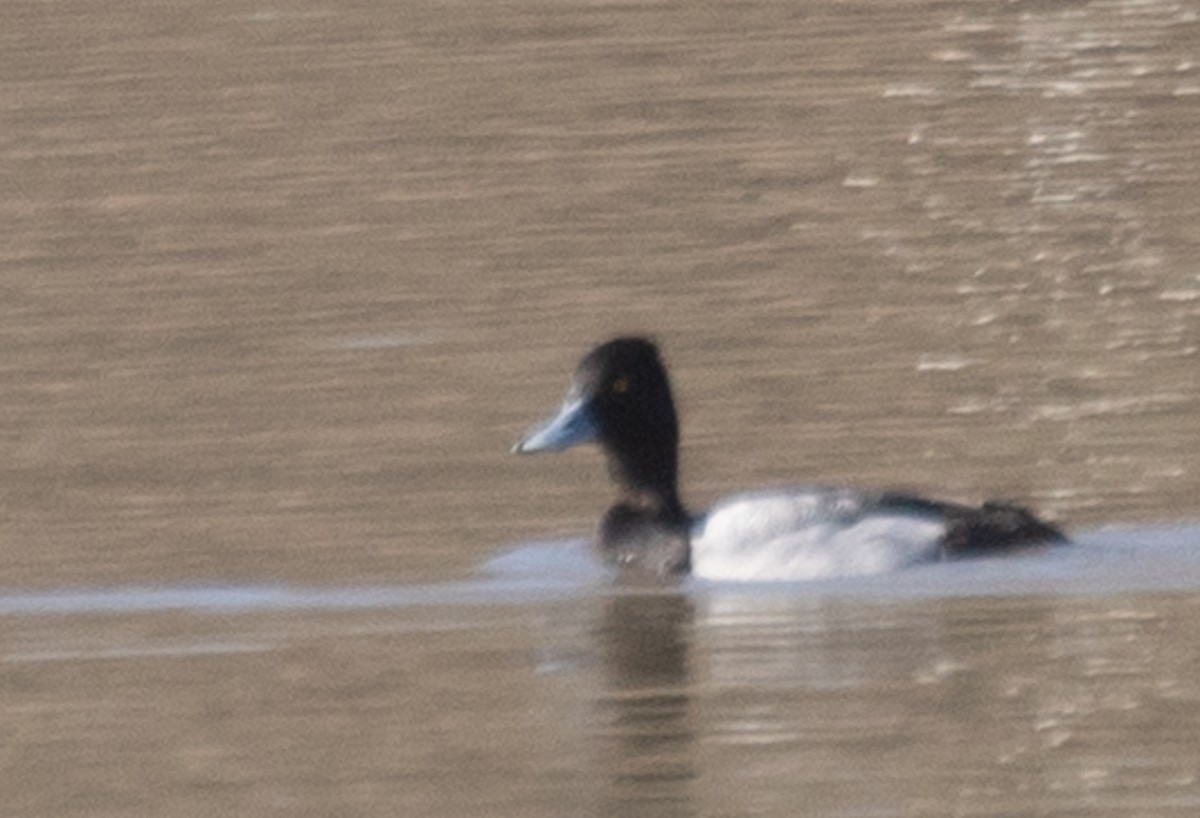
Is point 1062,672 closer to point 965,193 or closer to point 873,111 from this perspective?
point 965,193

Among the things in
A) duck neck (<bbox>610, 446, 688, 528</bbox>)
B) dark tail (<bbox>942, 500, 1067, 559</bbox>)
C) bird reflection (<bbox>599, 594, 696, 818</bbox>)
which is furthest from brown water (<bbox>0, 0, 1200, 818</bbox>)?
dark tail (<bbox>942, 500, 1067, 559</bbox>)

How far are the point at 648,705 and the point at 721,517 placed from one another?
Result: 89.1 inches

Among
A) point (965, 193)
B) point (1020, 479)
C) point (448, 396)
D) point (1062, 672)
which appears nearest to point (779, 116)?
point (965, 193)

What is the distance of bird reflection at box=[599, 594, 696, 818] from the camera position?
33.0ft

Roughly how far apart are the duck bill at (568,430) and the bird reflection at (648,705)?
1095 millimetres

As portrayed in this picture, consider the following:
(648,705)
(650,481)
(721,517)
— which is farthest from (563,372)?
(648,705)

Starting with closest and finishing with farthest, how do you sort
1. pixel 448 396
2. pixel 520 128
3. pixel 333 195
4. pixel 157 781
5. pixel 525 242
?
1. pixel 157 781
2. pixel 448 396
3. pixel 525 242
4. pixel 333 195
5. pixel 520 128

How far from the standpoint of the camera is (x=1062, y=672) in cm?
1118

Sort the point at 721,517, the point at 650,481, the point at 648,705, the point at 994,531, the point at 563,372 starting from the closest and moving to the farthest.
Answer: the point at 648,705
the point at 994,531
the point at 721,517
the point at 650,481
the point at 563,372

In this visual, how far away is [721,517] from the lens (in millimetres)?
13406

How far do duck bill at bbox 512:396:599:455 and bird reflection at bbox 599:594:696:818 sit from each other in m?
→ 1.09

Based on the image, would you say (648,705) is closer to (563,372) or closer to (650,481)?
(650,481)

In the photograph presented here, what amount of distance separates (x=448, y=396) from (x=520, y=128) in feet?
21.4

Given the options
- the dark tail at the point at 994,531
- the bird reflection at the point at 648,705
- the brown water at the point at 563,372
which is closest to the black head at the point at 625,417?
the brown water at the point at 563,372
